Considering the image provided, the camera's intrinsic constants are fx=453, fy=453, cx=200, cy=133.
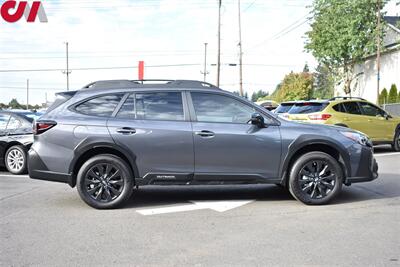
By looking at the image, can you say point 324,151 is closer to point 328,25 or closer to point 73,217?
point 73,217

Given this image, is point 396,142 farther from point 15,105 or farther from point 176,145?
point 15,105

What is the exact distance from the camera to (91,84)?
7.05 meters

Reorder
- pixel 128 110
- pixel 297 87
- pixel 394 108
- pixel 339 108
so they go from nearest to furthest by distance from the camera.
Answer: pixel 128 110, pixel 339 108, pixel 394 108, pixel 297 87

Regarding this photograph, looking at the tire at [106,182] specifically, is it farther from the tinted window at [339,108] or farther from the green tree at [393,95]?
the green tree at [393,95]

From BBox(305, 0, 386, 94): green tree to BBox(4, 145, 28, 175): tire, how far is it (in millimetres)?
31865

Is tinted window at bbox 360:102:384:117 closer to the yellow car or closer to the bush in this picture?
the yellow car

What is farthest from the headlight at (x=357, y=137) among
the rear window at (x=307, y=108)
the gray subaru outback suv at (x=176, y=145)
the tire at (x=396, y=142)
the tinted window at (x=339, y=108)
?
the tire at (x=396, y=142)

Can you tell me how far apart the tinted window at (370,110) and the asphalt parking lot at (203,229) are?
6.36 metres

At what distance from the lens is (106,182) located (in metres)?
6.42

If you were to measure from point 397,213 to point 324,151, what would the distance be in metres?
1.35

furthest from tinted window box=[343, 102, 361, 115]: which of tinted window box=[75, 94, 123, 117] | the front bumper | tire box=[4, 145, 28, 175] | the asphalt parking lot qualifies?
tire box=[4, 145, 28, 175]

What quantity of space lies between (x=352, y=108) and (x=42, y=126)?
9895 millimetres

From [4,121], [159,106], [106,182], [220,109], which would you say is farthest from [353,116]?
[4,121]

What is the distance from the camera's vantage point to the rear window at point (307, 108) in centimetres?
1311
